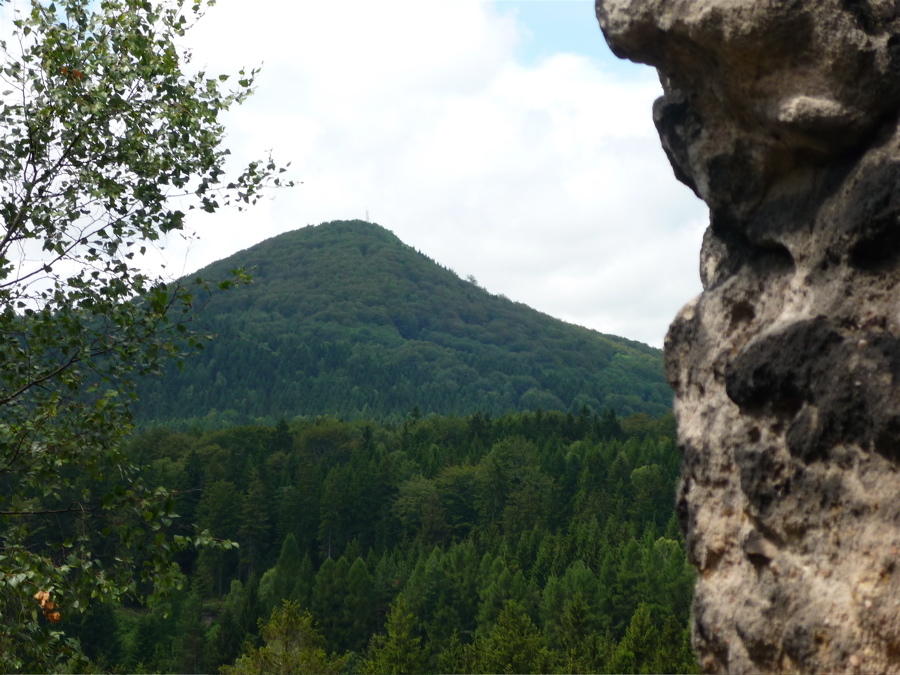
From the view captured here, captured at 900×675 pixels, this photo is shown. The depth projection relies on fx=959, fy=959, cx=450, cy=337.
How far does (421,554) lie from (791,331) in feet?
274

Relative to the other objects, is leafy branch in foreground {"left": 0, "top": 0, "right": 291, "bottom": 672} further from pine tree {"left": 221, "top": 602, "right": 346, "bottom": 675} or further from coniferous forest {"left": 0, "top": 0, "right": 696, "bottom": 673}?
pine tree {"left": 221, "top": 602, "right": 346, "bottom": 675}

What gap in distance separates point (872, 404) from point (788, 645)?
171 cm

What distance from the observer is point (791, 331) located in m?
6.71

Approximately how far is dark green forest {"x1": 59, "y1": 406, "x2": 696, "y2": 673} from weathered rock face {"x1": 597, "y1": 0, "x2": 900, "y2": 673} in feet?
143

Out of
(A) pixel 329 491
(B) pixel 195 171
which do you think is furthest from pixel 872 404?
(A) pixel 329 491

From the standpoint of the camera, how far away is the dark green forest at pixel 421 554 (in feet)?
190

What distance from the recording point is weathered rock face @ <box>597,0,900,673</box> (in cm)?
615

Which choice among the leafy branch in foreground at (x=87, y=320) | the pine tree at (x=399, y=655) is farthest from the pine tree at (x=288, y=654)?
the leafy branch in foreground at (x=87, y=320)

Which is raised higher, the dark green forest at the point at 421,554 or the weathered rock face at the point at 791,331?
the weathered rock face at the point at 791,331

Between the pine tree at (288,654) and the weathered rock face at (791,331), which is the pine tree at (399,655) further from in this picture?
the weathered rock face at (791,331)

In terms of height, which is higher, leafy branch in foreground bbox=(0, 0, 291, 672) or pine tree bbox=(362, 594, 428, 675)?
leafy branch in foreground bbox=(0, 0, 291, 672)

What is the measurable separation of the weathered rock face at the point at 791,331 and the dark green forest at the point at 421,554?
43.7 meters

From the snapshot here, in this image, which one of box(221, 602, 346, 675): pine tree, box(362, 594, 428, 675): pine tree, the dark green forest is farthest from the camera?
the dark green forest

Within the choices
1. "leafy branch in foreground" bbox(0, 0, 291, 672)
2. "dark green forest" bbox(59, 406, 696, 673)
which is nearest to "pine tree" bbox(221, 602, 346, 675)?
"dark green forest" bbox(59, 406, 696, 673)
